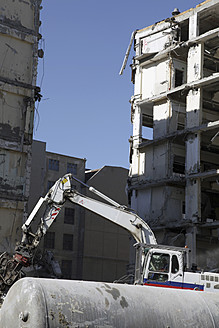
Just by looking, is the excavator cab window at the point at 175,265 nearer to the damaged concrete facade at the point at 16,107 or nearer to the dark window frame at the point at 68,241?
the damaged concrete facade at the point at 16,107

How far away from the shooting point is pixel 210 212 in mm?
39156

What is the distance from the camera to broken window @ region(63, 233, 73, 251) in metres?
59.1

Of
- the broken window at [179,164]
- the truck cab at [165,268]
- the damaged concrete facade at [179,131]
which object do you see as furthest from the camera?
the broken window at [179,164]

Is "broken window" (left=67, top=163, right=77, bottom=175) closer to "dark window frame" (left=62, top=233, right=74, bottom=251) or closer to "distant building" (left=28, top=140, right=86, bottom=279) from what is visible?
"distant building" (left=28, top=140, right=86, bottom=279)

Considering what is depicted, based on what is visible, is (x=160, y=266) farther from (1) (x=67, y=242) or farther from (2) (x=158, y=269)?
(1) (x=67, y=242)

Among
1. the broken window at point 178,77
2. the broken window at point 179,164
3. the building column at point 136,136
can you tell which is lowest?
the broken window at point 179,164

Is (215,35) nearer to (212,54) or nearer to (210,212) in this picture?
(212,54)

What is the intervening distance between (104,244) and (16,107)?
32941 millimetres

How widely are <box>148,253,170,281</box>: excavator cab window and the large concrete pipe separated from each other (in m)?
9.13

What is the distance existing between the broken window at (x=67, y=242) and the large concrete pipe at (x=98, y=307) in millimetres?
49721

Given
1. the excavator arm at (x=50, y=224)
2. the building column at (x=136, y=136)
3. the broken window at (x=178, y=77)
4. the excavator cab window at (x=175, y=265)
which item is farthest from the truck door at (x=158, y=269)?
the broken window at (x=178, y=77)

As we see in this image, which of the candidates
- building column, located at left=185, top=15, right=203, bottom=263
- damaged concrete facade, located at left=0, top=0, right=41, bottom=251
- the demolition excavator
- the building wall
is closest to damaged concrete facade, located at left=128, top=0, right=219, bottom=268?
building column, located at left=185, top=15, right=203, bottom=263

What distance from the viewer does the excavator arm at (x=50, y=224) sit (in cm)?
2273

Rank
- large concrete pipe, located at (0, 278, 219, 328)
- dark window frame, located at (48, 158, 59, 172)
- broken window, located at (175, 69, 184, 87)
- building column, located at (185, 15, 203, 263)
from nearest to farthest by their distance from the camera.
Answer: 1. large concrete pipe, located at (0, 278, 219, 328)
2. building column, located at (185, 15, 203, 263)
3. broken window, located at (175, 69, 184, 87)
4. dark window frame, located at (48, 158, 59, 172)
